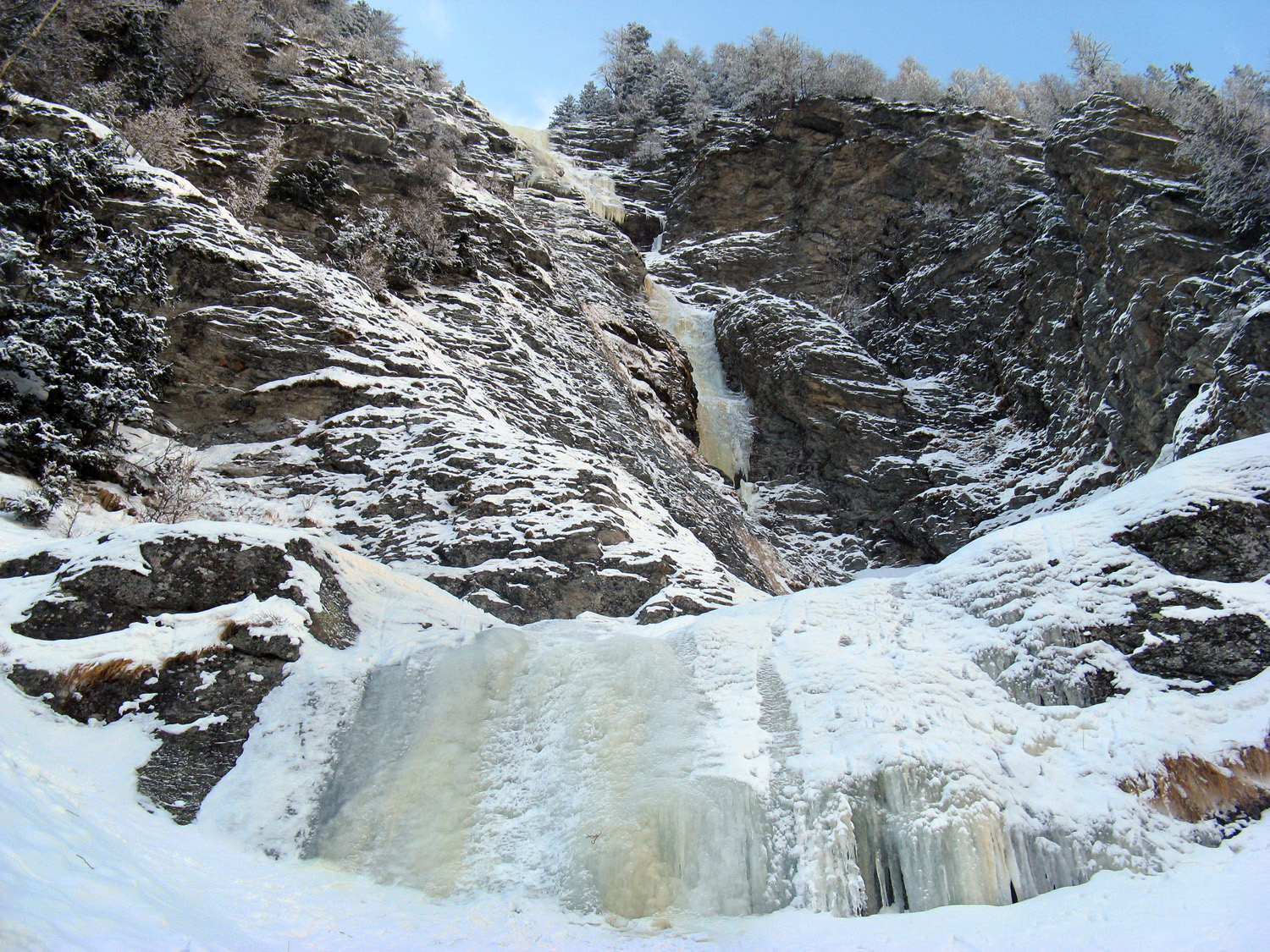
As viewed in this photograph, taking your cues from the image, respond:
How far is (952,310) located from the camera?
2447 centimetres

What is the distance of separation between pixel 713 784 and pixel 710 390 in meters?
20.3

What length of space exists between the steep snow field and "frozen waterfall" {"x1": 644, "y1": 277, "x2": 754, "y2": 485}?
15722 millimetres

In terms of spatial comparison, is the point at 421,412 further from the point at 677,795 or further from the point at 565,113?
the point at 565,113

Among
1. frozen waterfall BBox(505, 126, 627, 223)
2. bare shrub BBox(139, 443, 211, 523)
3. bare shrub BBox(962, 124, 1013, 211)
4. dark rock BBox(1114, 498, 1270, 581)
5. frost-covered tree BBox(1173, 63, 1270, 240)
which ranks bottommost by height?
dark rock BBox(1114, 498, 1270, 581)

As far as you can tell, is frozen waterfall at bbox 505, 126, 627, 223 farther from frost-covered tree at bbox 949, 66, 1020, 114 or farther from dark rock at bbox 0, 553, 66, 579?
dark rock at bbox 0, 553, 66, 579

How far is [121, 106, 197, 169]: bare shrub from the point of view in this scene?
15172 mm

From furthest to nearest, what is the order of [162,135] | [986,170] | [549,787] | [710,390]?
[986,170] → [710,390] → [162,135] → [549,787]

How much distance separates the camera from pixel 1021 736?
5680mm

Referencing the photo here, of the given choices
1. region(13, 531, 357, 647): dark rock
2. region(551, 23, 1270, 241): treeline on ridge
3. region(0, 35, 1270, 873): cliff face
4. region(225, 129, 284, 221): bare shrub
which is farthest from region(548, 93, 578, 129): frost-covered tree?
region(13, 531, 357, 647): dark rock

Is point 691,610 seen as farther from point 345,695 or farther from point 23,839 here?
point 23,839

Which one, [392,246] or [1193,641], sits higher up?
[392,246]

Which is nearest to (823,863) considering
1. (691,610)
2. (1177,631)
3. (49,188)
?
(1177,631)

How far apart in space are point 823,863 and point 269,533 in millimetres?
5534

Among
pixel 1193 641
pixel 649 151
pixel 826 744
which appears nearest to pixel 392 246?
pixel 826 744
